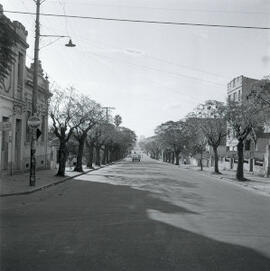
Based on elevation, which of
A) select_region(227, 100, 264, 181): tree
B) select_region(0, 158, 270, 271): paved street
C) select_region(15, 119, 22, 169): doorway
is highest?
select_region(227, 100, 264, 181): tree

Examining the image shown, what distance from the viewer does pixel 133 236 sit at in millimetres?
8594

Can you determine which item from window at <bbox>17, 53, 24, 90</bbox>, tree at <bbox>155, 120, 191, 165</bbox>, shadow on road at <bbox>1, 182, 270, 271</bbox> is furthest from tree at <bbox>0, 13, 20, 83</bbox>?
tree at <bbox>155, 120, 191, 165</bbox>

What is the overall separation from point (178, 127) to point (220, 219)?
264 feet

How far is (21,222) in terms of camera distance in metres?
10.2

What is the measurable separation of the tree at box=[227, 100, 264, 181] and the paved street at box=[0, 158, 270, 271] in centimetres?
1776

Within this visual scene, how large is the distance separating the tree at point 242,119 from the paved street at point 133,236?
1776cm

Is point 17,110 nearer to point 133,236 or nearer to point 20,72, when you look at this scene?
point 20,72

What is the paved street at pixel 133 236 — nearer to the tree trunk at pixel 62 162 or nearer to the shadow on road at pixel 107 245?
the shadow on road at pixel 107 245

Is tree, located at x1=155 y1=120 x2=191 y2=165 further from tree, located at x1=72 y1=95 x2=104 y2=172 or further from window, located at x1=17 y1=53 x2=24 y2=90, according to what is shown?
window, located at x1=17 y1=53 x2=24 y2=90

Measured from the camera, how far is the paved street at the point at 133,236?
6590mm

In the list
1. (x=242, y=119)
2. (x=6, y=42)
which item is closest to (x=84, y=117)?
(x=242, y=119)

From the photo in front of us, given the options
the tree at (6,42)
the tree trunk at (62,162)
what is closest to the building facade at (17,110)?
the tree trunk at (62,162)

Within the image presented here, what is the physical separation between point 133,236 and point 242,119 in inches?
994

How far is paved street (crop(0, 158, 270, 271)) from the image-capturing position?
6.59 meters
